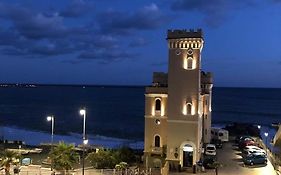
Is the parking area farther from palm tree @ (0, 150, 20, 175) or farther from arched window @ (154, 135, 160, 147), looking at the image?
palm tree @ (0, 150, 20, 175)

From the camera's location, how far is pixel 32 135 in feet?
265

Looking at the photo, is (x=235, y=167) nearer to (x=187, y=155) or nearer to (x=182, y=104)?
(x=187, y=155)

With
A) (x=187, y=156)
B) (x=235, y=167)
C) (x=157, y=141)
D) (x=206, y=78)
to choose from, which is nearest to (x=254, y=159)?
(x=235, y=167)

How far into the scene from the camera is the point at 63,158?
90.4 ft

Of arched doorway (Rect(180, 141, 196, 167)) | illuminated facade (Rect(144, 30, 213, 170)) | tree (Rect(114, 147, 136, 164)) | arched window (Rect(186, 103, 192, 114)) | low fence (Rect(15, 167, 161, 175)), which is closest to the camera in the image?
low fence (Rect(15, 167, 161, 175))

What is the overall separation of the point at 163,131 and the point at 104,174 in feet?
27.8

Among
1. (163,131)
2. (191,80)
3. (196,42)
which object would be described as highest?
(196,42)

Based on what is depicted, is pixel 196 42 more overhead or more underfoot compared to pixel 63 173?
more overhead

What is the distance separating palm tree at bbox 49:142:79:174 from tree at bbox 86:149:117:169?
4.65 m

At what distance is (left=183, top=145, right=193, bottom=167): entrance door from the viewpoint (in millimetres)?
32625

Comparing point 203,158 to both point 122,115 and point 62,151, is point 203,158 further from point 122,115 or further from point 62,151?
point 122,115

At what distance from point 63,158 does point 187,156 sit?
33.8 feet

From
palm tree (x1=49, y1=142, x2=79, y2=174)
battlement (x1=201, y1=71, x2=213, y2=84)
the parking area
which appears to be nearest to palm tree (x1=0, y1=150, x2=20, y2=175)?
palm tree (x1=49, y1=142, x2=79, y2=174)

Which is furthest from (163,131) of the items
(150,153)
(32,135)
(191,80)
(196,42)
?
(32,135)
